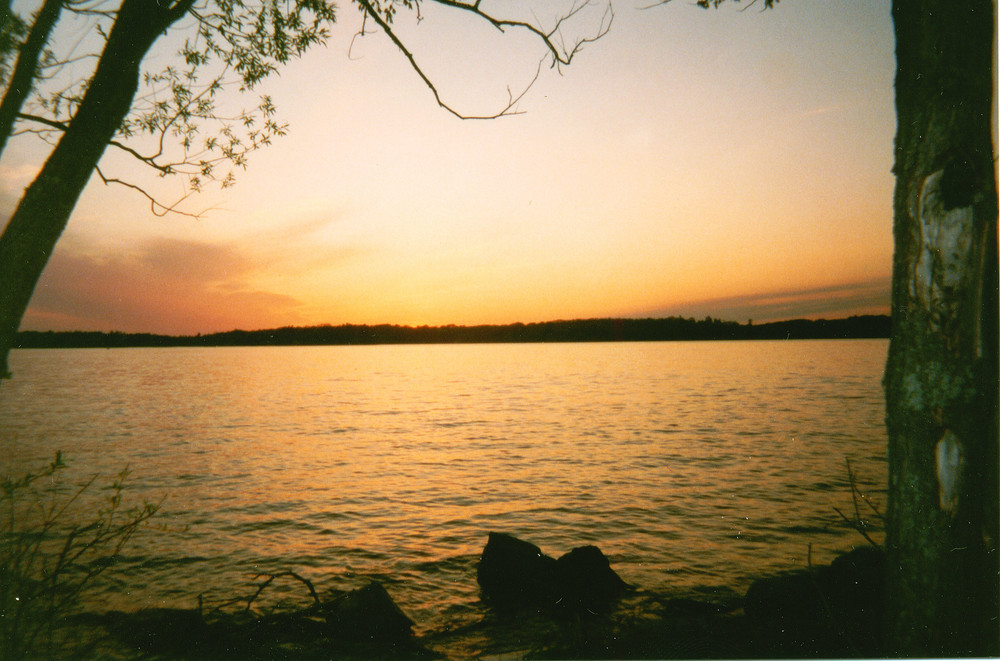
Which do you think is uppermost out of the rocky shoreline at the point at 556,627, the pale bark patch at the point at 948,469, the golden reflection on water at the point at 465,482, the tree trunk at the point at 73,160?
the tree trunk at the point at 73,160

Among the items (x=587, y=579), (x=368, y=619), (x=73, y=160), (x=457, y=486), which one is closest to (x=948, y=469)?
(x=73, y=160)

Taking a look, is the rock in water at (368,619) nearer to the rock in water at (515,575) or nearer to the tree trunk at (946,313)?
the rock in water at (515,575)

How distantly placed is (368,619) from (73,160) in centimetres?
645

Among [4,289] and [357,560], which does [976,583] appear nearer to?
[4,289]

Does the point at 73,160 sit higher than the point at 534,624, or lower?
higher

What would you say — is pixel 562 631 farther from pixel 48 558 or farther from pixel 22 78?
pixel 48 558

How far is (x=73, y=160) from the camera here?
2.77 meters

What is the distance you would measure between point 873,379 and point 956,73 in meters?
57.8

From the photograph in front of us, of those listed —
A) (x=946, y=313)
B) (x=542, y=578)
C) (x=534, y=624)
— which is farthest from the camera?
(x=542, y=578)

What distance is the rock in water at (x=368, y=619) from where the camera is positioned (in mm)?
6922

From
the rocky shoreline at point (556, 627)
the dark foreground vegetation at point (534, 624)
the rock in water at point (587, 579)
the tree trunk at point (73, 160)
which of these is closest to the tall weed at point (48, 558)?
the dark foreground vegetation at point (534, 624)

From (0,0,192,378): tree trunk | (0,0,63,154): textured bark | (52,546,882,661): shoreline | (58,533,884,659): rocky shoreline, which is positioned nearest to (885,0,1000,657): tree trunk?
(58,533,884,659): rocky shoreline

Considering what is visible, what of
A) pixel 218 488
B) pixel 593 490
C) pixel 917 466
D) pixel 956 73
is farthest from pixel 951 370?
pixel 218 488

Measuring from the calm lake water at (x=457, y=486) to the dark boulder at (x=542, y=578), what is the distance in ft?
1.89
